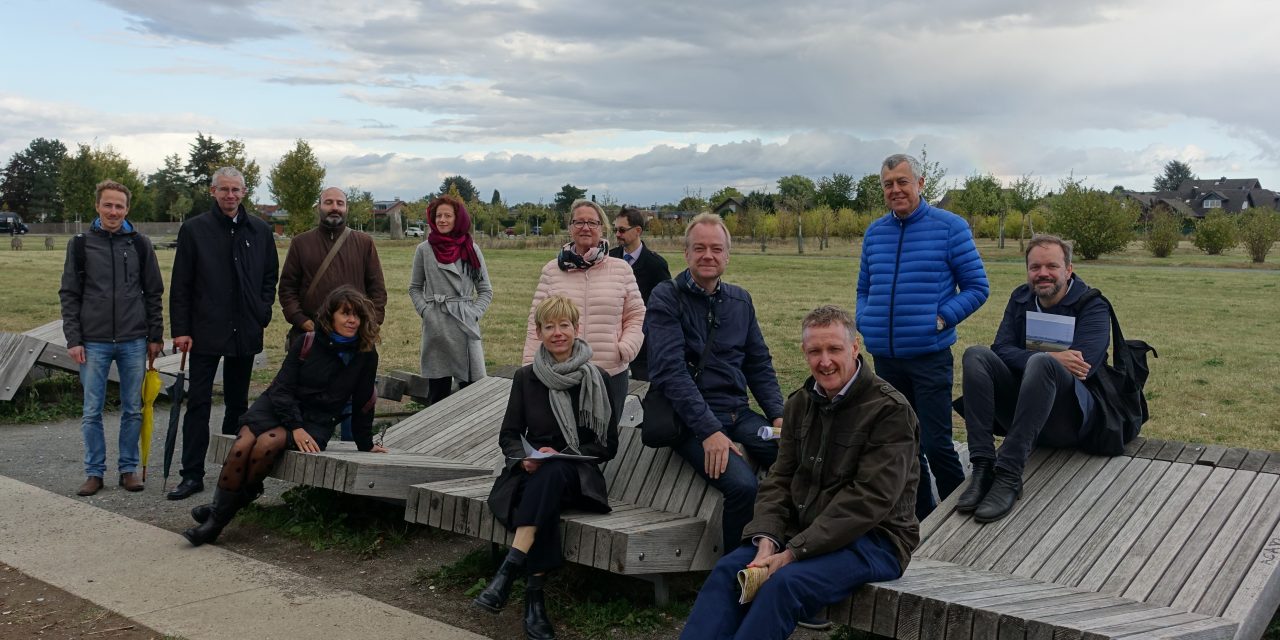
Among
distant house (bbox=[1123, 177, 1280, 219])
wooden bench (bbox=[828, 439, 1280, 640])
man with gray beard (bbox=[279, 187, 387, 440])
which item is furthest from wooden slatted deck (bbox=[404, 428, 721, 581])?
distant house (bbox=[1123, 177, 1280, 219])

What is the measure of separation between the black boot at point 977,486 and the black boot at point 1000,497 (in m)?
0.03

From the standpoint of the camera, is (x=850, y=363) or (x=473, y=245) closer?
(x=850, y=363)

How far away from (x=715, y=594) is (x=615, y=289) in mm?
2799

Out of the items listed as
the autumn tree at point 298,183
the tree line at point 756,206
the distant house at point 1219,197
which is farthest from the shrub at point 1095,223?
the distant house at point 1219,197

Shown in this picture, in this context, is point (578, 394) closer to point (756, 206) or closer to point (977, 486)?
point (977, 486)

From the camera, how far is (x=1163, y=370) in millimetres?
12734

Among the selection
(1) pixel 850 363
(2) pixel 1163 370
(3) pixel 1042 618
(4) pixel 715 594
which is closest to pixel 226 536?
(4) pixel 715 594

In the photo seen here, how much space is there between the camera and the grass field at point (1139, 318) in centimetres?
1037

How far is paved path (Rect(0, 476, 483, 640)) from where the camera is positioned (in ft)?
14.9

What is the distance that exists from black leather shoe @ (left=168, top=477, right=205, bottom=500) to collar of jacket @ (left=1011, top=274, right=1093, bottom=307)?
4.99 meters

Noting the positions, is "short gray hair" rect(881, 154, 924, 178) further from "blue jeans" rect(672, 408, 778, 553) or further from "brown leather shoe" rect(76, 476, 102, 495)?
"brown leather shoe" rect(76, 476, 102, 495)

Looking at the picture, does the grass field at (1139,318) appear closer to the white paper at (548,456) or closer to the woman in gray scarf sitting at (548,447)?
the woman in gray scarf sitting at (548,447)

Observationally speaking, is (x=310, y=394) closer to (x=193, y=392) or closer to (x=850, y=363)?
(x=193, y=392)

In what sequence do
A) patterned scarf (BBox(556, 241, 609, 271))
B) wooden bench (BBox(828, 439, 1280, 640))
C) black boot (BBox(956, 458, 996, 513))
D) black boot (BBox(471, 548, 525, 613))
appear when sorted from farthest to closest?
patterned scarf (BBox(556, 241, 609, 271))
black boot (BBox(956, 458, 996, 513))
black boot (BBox(471, 548, 525, 613))
wooden bench (BBox(828, 439, 1280, 640))
